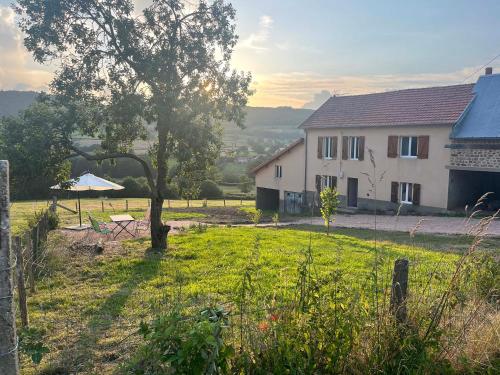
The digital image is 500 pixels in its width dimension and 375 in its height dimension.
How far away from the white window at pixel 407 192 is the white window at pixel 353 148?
3674mm

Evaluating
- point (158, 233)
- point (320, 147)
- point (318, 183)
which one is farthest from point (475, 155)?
point (158, 233)

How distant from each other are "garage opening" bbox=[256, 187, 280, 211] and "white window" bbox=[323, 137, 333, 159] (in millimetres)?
6759

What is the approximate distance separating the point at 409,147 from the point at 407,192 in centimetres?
257

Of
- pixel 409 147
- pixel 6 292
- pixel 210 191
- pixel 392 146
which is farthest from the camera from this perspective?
pixel 210 191

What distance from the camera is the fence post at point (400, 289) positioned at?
3830 millimetres

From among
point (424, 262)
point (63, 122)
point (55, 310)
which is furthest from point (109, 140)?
point (424, 262)

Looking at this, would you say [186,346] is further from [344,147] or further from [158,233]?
[344,147]

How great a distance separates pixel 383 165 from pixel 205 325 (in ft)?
79.8

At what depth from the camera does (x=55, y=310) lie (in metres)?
6.68

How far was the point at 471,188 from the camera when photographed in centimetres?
2353

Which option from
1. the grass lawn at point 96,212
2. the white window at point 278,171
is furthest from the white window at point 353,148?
the grass lawn at point 96,212

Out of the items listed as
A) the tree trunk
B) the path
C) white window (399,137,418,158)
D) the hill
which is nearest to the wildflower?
the tree trunk

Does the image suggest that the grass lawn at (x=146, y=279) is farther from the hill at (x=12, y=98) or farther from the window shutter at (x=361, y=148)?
the hill at (x=12, y=98)

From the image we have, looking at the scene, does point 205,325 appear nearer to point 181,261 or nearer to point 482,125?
point 181,261
